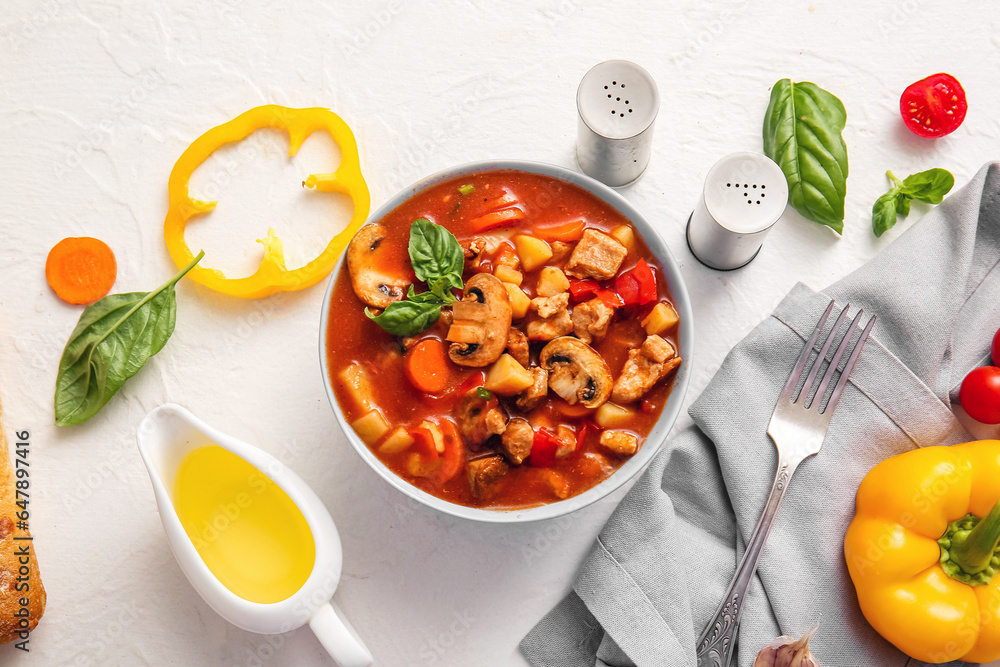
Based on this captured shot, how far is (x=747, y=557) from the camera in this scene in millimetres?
2896

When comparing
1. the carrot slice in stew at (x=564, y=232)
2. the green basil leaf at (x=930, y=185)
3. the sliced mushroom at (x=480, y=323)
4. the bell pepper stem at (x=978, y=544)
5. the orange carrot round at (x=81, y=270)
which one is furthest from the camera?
the orange carrot round at (x=81, y=270)

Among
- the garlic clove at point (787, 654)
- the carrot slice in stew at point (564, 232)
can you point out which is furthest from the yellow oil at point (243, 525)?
the garlic clove at point (787, 654)

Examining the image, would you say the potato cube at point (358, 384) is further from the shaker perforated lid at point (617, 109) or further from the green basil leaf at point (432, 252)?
the shaker perforated lid at point (617, 109)

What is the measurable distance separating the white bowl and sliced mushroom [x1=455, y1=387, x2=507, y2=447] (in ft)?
0.81

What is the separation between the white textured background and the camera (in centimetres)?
314

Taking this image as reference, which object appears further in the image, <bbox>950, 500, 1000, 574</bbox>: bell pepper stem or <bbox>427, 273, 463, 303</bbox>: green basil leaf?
<bbox>427, 273, 463, 303</bbox>: green basil leaf

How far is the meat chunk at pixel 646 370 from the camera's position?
8.75 ft

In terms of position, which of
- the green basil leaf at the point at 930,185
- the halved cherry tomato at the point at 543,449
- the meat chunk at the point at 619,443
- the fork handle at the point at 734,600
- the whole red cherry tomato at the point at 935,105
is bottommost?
the fork handle at the point at 734,600

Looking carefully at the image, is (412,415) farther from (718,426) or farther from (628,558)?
(718,426)

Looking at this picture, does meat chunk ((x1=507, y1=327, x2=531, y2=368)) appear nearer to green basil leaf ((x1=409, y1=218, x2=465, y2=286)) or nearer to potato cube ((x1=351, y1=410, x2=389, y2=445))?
green basil leaf ((x1=409, y1=218, x2=465, y2=286))

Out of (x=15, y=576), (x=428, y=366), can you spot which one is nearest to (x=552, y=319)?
(x=428, y=366)

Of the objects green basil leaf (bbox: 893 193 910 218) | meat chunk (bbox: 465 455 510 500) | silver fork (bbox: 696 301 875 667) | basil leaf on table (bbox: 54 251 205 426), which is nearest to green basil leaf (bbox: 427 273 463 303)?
meat chunk (bbox: 465 455 510 500)

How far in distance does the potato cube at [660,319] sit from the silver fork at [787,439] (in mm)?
601

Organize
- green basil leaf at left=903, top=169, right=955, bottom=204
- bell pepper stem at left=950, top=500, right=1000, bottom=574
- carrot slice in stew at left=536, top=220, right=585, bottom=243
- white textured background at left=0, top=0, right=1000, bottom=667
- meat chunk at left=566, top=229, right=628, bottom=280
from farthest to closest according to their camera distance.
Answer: green basil leaf at left=903, top=169, right=955, bottom=204, white textured background at left=0, top=0, right=1000, bottom=667, carrot slice in stew at left=536, top=220, right=585, bottom=243, meat chunk at left=566, top=229, right=628, bottom=280, bell pepper stem at left=950, top=500, right=1000, bottom=574
